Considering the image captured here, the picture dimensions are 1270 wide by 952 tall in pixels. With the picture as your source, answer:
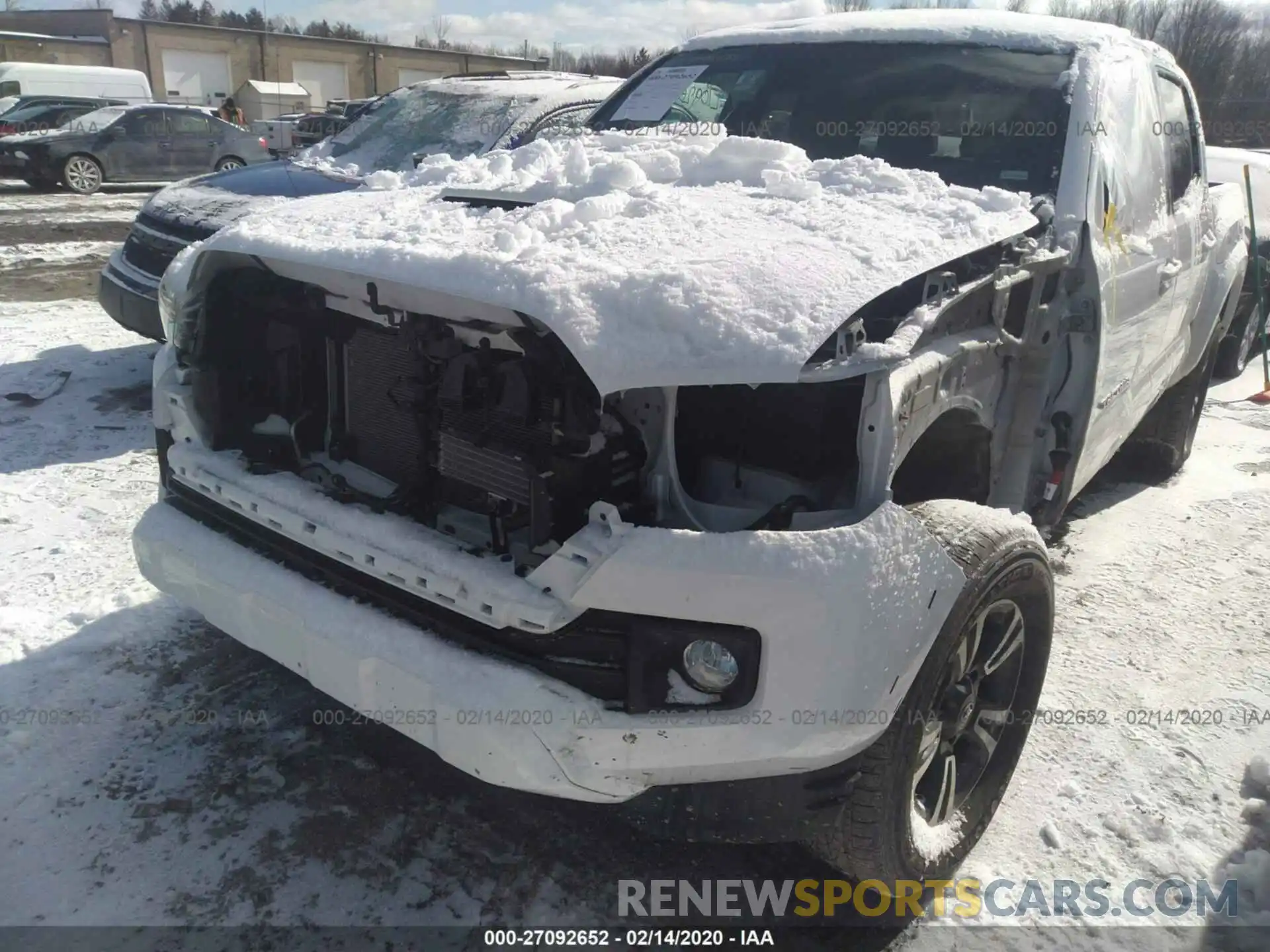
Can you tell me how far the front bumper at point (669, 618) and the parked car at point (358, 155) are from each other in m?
4.22

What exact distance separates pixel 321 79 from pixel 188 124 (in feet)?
108

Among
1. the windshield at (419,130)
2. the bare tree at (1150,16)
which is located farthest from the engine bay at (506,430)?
the bare tree at (1150,16)

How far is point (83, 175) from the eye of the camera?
1566 centimetres

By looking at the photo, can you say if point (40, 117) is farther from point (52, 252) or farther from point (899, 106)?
point (899, 106)

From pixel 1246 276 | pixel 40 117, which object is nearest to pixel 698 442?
pixel 1246 276

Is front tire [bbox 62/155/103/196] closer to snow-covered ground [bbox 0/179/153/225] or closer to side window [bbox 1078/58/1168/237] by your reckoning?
snow-covered ground [bbox 0/179/153/225]

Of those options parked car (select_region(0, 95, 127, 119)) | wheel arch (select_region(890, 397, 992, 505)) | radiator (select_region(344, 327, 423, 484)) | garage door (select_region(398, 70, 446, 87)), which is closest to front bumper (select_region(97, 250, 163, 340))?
radiator (select_region(344, 327, 423, 484))

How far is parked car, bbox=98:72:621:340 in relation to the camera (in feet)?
18.3

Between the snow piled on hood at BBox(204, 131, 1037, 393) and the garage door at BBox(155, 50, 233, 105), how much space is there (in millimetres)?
44275

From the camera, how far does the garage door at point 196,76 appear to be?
136ft

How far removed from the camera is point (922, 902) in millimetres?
2355

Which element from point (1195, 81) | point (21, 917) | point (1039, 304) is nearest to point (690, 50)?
point (1039, 304)

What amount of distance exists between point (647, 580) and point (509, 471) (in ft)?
1.81

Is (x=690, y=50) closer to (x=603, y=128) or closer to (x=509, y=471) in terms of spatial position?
(x=603, y=128)
